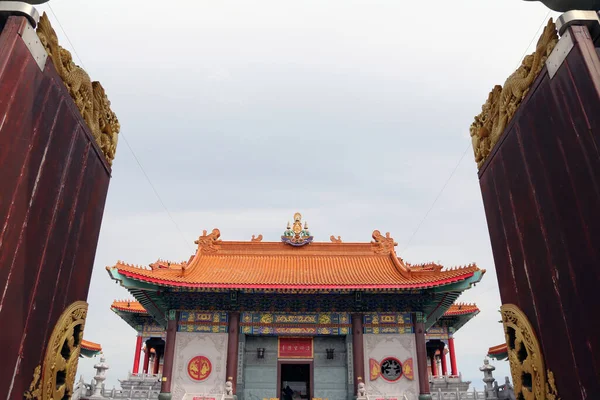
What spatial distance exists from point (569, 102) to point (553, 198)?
1.01 meters

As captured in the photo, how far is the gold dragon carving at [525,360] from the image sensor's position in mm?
4855

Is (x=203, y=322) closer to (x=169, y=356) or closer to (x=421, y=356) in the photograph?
(x=169, y=356)

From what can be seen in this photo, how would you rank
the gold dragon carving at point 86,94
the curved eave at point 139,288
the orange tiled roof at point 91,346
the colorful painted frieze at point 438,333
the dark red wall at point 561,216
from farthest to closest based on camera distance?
the orange tiled roof at point 91,346, the colorful painted frieze at point 438,333, the curved eave at point 139,288, the gold dragon carving at point 86,94, the dark red wall at point 561,216

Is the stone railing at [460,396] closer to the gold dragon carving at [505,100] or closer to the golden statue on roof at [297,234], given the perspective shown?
the golden statue on roof at [297,234]

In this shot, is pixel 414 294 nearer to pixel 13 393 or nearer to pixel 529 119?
pixel 529 119

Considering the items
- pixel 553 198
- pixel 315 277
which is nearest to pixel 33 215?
pixel 553 198

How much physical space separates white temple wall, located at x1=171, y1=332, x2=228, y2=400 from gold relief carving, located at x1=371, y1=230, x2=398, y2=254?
8063mm

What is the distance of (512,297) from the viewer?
18.7ft

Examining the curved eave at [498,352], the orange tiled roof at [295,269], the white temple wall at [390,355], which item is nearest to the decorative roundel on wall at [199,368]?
the orange tiled roof at [295,269]

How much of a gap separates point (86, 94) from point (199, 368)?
1161 cm

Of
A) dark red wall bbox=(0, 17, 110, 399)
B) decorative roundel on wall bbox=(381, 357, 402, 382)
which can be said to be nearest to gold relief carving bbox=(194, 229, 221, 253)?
decorative roundel on wall bbox=(381, 357, 402, 382)

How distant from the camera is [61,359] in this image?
546 cm

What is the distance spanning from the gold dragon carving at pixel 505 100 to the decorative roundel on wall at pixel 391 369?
33.9 ft

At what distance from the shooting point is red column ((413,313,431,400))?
14543mm
